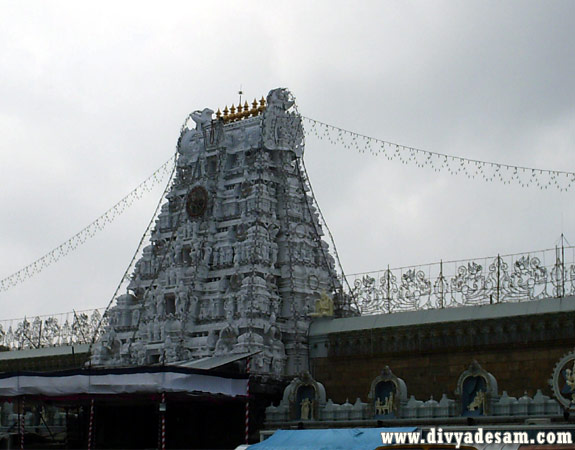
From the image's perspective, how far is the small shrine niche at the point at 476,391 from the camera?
1422 inches

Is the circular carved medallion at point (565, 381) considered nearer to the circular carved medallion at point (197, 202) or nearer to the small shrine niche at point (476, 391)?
the small shrine niche at point (476, 391)

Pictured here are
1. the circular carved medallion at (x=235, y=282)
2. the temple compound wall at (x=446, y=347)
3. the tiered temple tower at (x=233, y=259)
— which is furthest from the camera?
the circular carved medallion at (x=235, y=282)

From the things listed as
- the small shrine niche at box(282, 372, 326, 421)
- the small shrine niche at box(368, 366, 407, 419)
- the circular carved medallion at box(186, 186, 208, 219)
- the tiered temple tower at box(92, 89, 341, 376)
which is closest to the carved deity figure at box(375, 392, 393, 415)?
the small shrine niche at box(368, 366, 407, 419)

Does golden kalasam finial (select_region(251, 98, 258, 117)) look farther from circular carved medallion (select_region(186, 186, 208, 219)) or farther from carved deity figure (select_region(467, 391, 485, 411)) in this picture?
carved deity figure (select_region(467, 391, 485, 411))

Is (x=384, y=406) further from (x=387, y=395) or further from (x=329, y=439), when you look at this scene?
(x=329, y=439)

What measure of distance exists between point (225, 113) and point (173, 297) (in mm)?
11518

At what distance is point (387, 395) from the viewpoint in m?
39.1

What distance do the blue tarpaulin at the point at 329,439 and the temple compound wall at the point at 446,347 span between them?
12036 millimetres

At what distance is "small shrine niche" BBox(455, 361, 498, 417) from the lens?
36.1 meters

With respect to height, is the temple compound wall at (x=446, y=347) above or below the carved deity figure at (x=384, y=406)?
above

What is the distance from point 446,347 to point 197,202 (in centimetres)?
1636

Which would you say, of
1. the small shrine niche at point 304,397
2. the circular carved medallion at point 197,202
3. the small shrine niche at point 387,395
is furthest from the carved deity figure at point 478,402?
the circular carved medallion at point 197,202

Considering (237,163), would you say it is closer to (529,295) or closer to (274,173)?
(274,173)

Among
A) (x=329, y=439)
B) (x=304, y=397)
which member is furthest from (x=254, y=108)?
(x=329, y=439)
